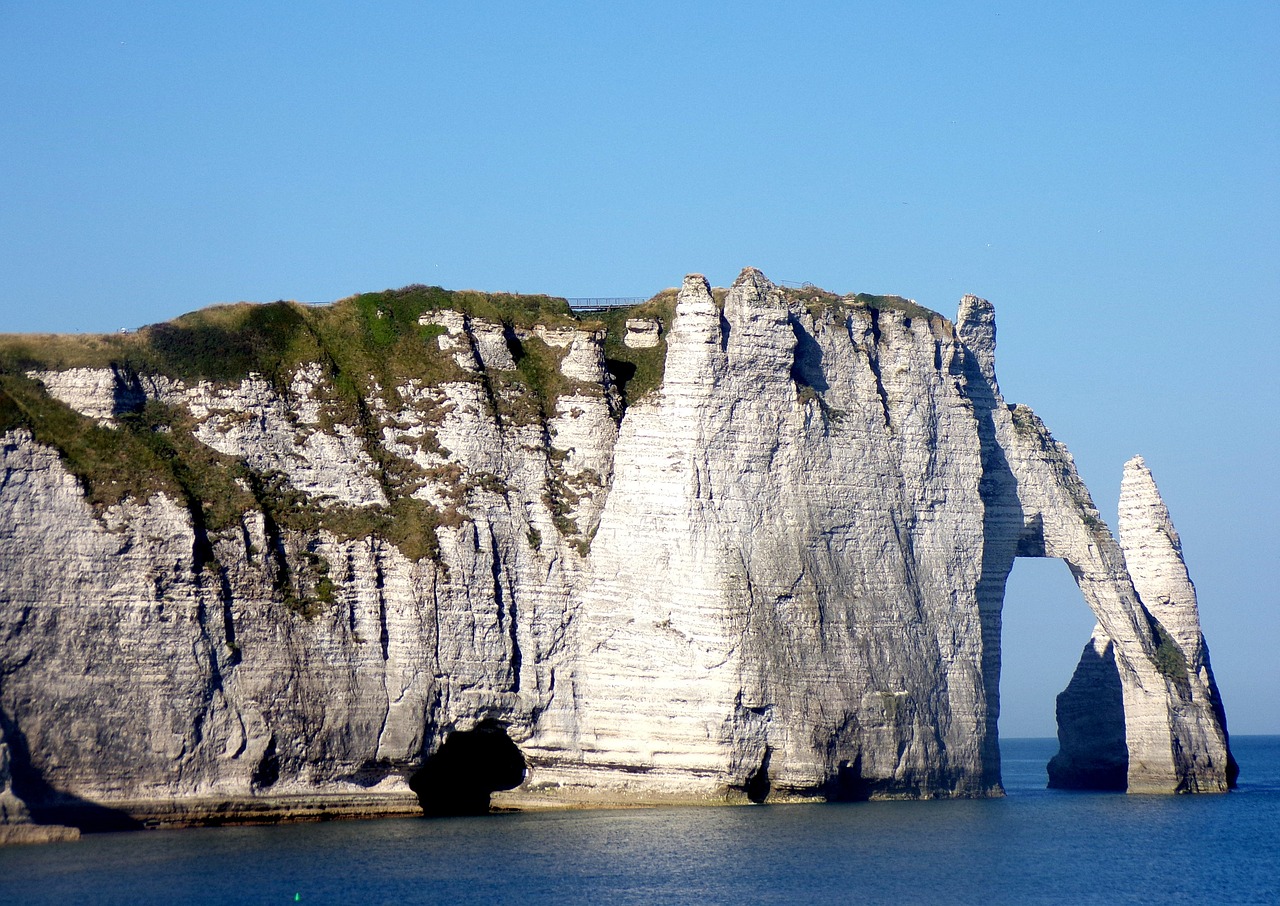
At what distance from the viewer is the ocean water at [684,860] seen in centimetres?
3338

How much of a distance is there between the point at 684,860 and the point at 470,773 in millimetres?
13875

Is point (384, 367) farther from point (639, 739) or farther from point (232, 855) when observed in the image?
point (232, 855)

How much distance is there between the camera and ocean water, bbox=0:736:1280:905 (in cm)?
3338

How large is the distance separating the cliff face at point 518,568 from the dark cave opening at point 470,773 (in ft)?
0.50

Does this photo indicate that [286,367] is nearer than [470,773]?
Yes

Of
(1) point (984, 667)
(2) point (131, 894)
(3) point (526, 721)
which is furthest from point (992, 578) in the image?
(2) point (131, 894)

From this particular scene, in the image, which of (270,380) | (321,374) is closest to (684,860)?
(321,374)

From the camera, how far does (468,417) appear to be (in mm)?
48875

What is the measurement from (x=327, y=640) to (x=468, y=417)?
8.26 m

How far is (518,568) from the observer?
47.5 meters

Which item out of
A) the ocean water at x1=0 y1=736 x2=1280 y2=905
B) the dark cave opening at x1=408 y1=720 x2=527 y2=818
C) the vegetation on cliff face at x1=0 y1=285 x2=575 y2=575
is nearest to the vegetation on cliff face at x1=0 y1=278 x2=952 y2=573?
the vegetation on cliff face at x1=0 y1=285 x2=575 y2=575

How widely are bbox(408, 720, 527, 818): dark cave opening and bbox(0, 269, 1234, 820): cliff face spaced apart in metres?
0.15

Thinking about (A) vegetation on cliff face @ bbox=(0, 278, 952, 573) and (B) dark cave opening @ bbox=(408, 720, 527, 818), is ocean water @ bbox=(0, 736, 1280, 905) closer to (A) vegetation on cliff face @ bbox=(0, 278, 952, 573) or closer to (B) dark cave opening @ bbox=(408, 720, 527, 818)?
(B) dark cave opening @ bbox=(408, 720, 527, 818)

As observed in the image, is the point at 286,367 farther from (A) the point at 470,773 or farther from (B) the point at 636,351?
(A) the point at 470,773
